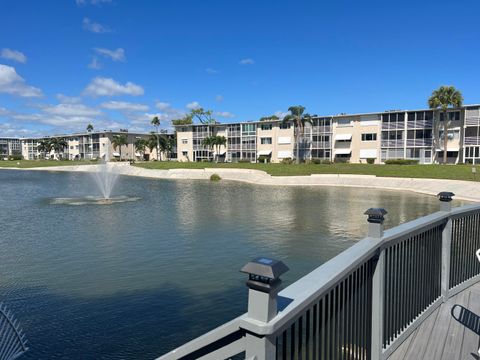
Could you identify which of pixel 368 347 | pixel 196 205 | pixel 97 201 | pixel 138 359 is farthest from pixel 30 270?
pixel 97 201

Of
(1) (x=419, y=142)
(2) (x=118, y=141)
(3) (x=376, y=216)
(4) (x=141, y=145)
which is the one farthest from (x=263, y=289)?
(2) (x=118, y=141)

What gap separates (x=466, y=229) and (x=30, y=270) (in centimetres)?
1368

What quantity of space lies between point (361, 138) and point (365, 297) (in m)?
72.7

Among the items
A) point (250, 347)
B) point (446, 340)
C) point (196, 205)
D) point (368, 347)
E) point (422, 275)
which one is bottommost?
point (196, 205)

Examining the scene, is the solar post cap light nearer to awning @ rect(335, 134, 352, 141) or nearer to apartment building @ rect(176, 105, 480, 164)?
apartment building @ rect(176, 105, 480, 164)

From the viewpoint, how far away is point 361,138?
72375 millimetres

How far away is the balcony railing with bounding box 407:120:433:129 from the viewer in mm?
64688

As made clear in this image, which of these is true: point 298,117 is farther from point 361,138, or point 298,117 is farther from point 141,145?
point 141,145

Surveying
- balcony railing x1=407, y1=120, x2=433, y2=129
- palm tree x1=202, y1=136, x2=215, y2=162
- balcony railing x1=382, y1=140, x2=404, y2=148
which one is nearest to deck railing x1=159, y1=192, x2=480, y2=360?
balcony railing x1=407, y1=120, x2=433, y2=129

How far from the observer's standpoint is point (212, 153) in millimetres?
96875

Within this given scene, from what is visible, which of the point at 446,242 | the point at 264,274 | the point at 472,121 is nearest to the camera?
the point at 264,274

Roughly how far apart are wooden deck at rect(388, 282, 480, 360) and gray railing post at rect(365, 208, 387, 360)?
501 millimetres

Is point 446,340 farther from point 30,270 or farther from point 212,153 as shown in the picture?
point 212,153

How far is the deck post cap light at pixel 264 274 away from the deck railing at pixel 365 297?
2cm
